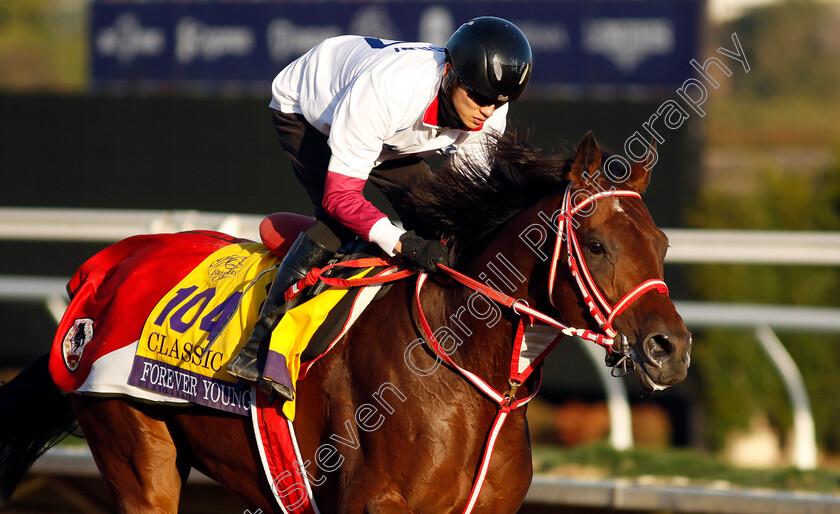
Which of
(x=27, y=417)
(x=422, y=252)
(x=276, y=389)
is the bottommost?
Result: (x=27, y=417)

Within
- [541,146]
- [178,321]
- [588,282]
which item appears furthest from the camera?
[541,146]

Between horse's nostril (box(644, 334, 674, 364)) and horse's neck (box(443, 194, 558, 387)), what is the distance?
366 millimetres

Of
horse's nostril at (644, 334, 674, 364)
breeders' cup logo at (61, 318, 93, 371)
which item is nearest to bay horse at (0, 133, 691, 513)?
horse's nostril at (644, 334, 674, 364)

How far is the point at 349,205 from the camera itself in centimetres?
268

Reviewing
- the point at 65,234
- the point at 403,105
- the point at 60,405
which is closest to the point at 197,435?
the point at 60,405

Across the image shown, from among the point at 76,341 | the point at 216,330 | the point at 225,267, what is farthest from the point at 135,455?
the point at 225,267

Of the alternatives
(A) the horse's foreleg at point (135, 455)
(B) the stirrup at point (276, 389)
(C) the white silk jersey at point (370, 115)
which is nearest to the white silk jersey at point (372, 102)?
(C) the white silk jersey at point (370, 115)

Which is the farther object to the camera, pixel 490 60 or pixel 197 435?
pixel 197 435

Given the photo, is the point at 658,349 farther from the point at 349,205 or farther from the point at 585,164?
the point at 349,205

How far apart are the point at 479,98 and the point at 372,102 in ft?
1.02

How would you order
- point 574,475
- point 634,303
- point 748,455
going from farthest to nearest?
point 748,455
point 574,475
point 634,303

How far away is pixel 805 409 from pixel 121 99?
5.01 metres

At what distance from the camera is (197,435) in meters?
3.06

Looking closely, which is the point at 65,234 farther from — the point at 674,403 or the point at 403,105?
the point at 674,403
